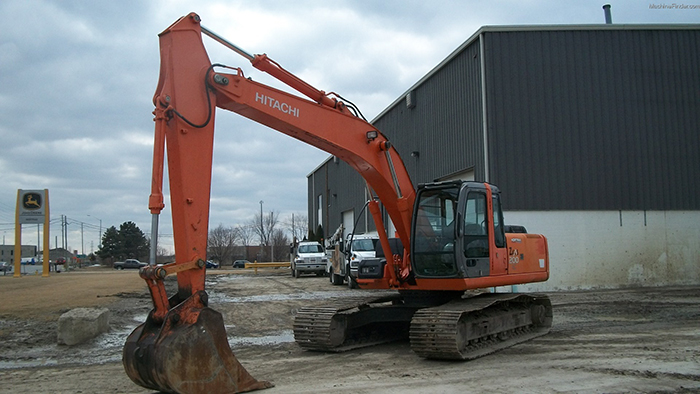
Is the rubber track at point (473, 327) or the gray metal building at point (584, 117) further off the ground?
the gray metal building at point (584, 117)

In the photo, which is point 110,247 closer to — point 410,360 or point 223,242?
point 223,242

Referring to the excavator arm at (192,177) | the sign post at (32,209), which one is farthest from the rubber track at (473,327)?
the sign post at (32,209)

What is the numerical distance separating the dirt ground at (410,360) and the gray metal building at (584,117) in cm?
608

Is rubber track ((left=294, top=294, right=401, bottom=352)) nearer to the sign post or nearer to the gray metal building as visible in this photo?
the gray metal building

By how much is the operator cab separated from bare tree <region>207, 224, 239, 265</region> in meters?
90.7

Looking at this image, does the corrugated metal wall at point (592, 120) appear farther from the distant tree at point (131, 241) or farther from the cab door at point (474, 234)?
the distant tree at point (131, 241)

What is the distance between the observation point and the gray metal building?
19.8m

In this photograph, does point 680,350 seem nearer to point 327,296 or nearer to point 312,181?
point 327,296

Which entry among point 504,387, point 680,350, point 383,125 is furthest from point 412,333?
point 383,125

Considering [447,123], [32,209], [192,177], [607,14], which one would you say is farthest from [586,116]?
[32,209]

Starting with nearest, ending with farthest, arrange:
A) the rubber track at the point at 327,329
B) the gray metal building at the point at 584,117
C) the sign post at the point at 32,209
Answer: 1. the rubber track at the point at 327,329
2. the gray metal building at the point at 584,117
3. the sign post at the point at 32,209

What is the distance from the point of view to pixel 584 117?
Answer: 20.2 meters

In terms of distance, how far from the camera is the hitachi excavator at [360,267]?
5.80 meters

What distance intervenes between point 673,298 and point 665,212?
5041mm
